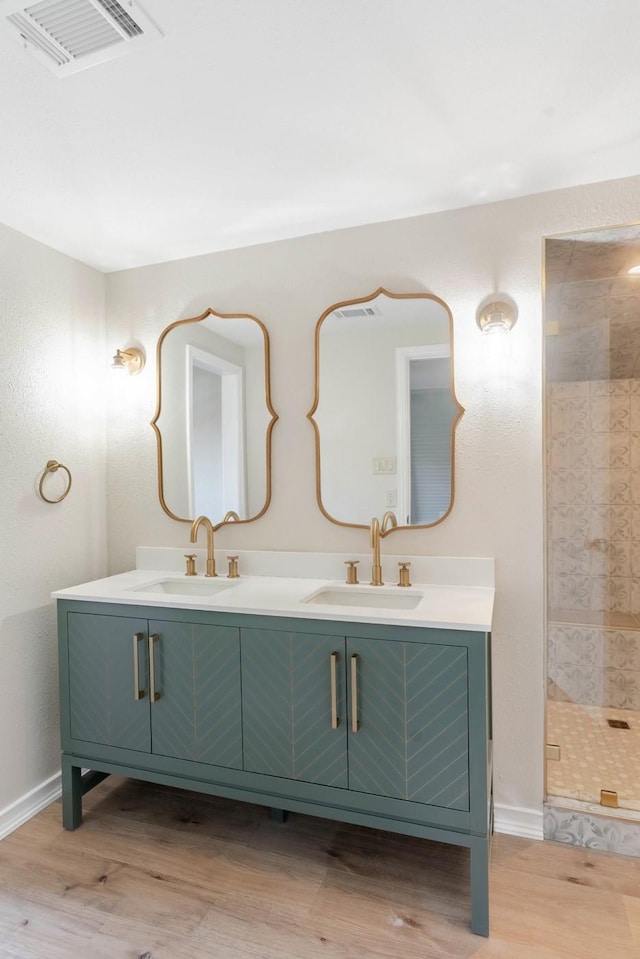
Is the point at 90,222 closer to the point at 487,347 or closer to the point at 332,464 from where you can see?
the point at 332,464

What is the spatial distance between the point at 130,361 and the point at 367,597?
5.07 feet

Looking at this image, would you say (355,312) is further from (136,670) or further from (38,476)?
(136,670)

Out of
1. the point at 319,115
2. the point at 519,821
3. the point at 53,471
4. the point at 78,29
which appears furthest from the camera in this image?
the point at 53,471

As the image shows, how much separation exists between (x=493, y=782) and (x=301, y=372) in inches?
70.0

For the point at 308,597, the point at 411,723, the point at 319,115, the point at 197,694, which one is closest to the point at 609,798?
the point at 411,723

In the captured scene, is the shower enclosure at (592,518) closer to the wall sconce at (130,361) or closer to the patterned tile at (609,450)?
the patterned tile at (609,450)

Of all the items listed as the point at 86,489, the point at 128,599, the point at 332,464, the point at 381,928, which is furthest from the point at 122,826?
the point at 332,464

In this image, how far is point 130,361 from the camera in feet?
8.82

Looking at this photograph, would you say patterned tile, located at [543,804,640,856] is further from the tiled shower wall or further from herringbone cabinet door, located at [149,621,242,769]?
herringbone cabinet door, located at [149,621,242,769]

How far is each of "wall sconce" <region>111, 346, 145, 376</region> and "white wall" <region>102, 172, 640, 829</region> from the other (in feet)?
2.08

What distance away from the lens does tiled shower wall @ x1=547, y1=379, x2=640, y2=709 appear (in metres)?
2.18

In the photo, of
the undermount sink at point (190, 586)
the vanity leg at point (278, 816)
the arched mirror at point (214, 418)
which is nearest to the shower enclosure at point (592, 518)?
the vanity leg at point (278, 816)

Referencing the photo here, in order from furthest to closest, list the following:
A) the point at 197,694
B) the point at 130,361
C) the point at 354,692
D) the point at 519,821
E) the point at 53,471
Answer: the point at 130,361
the point at 53,471
the point at 519,821
the point at 197,694
the point at 354,692

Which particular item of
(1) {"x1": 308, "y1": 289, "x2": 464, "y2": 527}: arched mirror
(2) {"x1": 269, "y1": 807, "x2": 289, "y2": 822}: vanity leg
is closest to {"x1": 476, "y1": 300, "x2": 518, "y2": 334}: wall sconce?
(1) {"x1": 308, "y1": 289, "x2": 464, "y2": 527}: arched mirror
